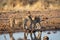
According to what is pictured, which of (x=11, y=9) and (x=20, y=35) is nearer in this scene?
(x=20, y=35)

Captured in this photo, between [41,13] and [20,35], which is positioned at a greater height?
[41,13]

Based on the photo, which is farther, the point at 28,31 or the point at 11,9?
the point at 11,9

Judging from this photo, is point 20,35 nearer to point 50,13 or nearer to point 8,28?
point 8,28

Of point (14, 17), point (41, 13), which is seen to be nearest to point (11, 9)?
point (14, 17)

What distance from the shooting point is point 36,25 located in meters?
7.29

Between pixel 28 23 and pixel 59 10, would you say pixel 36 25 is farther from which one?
pixel 59 10

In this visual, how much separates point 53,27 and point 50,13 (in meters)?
0.42

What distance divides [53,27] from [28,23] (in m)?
0.64

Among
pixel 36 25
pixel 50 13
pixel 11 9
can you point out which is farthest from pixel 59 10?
pixel 11 9

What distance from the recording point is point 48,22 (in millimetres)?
7508

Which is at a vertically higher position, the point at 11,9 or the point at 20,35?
the point at 11,9

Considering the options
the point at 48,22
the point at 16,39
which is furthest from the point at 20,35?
the point at 48,22

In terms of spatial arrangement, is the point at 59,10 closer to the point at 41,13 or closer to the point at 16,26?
the point at 41,13

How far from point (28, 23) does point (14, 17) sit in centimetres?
42
